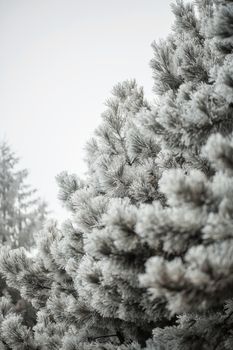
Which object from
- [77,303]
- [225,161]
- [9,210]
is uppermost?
[9,210]

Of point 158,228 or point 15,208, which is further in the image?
point 15,208

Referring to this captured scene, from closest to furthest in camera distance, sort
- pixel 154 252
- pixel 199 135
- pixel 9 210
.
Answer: pixel 154 252
pixel 199 135
pixel 9 210

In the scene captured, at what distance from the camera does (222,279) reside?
0.94 meters

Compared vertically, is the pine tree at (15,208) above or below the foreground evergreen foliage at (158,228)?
above

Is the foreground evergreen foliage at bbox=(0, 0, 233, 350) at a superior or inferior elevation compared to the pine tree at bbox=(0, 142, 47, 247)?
inferior

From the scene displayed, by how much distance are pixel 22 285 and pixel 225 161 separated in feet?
7.36

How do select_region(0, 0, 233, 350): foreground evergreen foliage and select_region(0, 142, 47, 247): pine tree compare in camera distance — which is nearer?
select_region(0, 0, 233, 350): foreground evergreen foliage

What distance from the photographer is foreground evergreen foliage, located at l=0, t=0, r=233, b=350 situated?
97cm

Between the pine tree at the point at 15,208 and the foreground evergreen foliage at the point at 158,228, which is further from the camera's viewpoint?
the pine tree at the point at 15,208

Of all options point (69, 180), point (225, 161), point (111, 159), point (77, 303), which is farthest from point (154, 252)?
point (69, 180)

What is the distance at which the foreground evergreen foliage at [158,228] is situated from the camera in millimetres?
972

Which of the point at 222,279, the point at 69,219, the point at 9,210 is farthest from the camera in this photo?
the point at 9,210

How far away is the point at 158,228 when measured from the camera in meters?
1.02

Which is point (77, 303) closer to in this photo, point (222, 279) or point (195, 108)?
point (222, 279)
